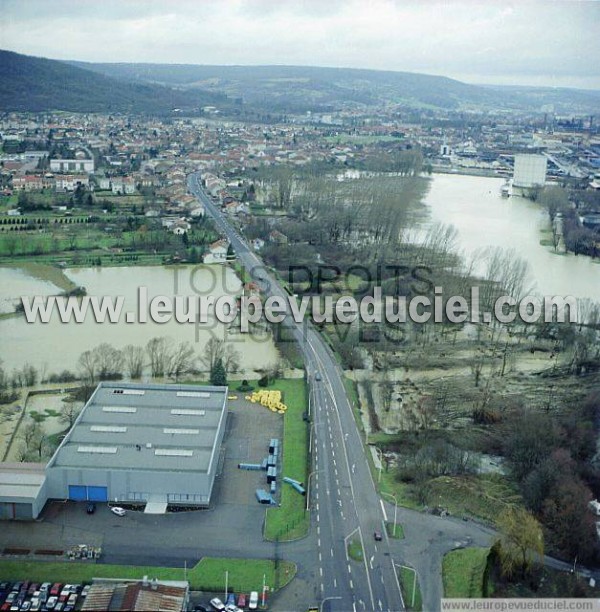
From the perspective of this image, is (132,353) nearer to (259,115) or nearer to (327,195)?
(327,195)

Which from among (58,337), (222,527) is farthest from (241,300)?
(222,527)

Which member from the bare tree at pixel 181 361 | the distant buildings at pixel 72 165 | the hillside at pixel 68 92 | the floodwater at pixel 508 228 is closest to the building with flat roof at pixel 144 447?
the bare tree at pixel 181 361

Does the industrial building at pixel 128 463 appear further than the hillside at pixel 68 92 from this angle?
No

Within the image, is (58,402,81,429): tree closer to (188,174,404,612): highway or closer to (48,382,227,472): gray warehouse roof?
(48,382,227,472): gray warehouse roof

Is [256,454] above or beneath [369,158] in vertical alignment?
beneath

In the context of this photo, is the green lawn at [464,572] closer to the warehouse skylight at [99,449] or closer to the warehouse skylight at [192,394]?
the warehouse skylight at [99,449]

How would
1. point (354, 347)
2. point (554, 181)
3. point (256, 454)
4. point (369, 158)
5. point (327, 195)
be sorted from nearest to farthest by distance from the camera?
point (256, 454) → point (354, 347) → point (327, 195) → point (554, 181) → point (369, 158)

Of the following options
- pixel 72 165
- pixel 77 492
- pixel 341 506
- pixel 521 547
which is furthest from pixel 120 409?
pixel 72 165
